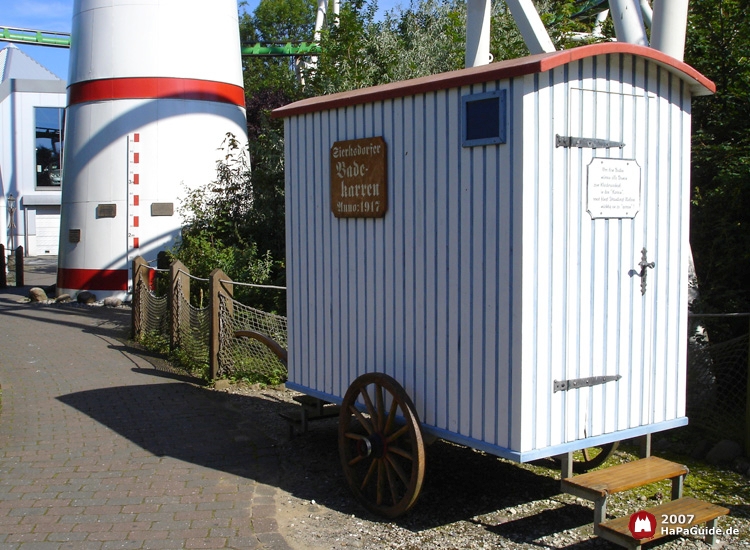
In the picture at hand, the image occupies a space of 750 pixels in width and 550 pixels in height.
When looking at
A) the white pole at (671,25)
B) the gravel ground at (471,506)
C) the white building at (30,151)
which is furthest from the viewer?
the white building at (30,151)

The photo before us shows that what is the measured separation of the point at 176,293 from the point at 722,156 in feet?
21.4

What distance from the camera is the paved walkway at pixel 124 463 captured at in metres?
4.89

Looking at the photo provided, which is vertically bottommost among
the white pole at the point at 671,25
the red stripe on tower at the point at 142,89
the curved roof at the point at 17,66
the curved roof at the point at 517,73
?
the curved roof at the point at 517,73

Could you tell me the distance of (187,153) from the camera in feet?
51.4

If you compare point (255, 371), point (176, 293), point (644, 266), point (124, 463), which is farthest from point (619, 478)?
point (176, 293)

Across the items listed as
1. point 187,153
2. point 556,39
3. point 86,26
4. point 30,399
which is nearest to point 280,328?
point 30,399

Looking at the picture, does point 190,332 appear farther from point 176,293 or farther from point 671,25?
point 671,25

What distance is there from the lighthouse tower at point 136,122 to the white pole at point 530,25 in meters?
8.93

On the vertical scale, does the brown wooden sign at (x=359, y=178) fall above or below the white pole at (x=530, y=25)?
below

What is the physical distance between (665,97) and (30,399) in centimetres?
673

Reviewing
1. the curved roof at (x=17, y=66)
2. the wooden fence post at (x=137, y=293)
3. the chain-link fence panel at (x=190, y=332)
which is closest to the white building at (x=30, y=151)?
the curved roof at (x=17, y=66)

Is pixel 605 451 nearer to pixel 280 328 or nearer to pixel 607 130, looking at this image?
pixel 607 130

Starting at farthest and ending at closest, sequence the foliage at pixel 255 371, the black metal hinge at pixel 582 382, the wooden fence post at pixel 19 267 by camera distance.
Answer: the wooden fence post at pixel 19 267 → the foliage at pixel 255 371 → the black metal hinge at pixel 582 382

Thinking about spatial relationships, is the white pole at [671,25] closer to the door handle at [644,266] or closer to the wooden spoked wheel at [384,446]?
the door handle at [644,266]
